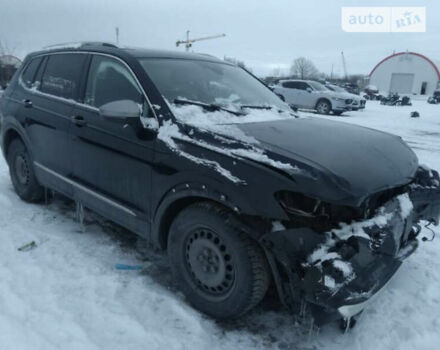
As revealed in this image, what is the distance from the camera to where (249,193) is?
2334mm

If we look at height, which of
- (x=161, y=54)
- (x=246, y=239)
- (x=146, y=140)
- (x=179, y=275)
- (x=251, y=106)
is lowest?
(x=179, y=275)

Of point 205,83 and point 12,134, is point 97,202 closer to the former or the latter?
point 205,83

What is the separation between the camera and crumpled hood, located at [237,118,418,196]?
91.0 inches

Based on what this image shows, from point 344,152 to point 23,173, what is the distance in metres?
3.73

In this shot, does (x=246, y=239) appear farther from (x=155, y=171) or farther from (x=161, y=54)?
(x=161, y=54)

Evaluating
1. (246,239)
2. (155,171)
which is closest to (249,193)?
(246,239)

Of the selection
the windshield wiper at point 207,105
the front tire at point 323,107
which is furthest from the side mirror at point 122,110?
the front tire at point 323,107

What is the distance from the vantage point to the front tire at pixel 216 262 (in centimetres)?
243

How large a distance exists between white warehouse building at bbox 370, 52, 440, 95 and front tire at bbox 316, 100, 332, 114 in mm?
44390

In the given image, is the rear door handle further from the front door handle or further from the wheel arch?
the front door handle

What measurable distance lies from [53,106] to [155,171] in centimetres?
168

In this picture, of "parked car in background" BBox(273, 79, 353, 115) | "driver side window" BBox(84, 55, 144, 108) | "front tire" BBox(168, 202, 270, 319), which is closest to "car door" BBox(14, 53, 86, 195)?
"driver side window" BBox(84, 55, 144, 108)

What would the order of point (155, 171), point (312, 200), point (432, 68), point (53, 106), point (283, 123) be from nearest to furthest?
point (312, 200)
point (155, 171)
point (283, 123)
point (53, 106)
point (432, 68)

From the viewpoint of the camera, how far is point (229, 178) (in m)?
2.41
